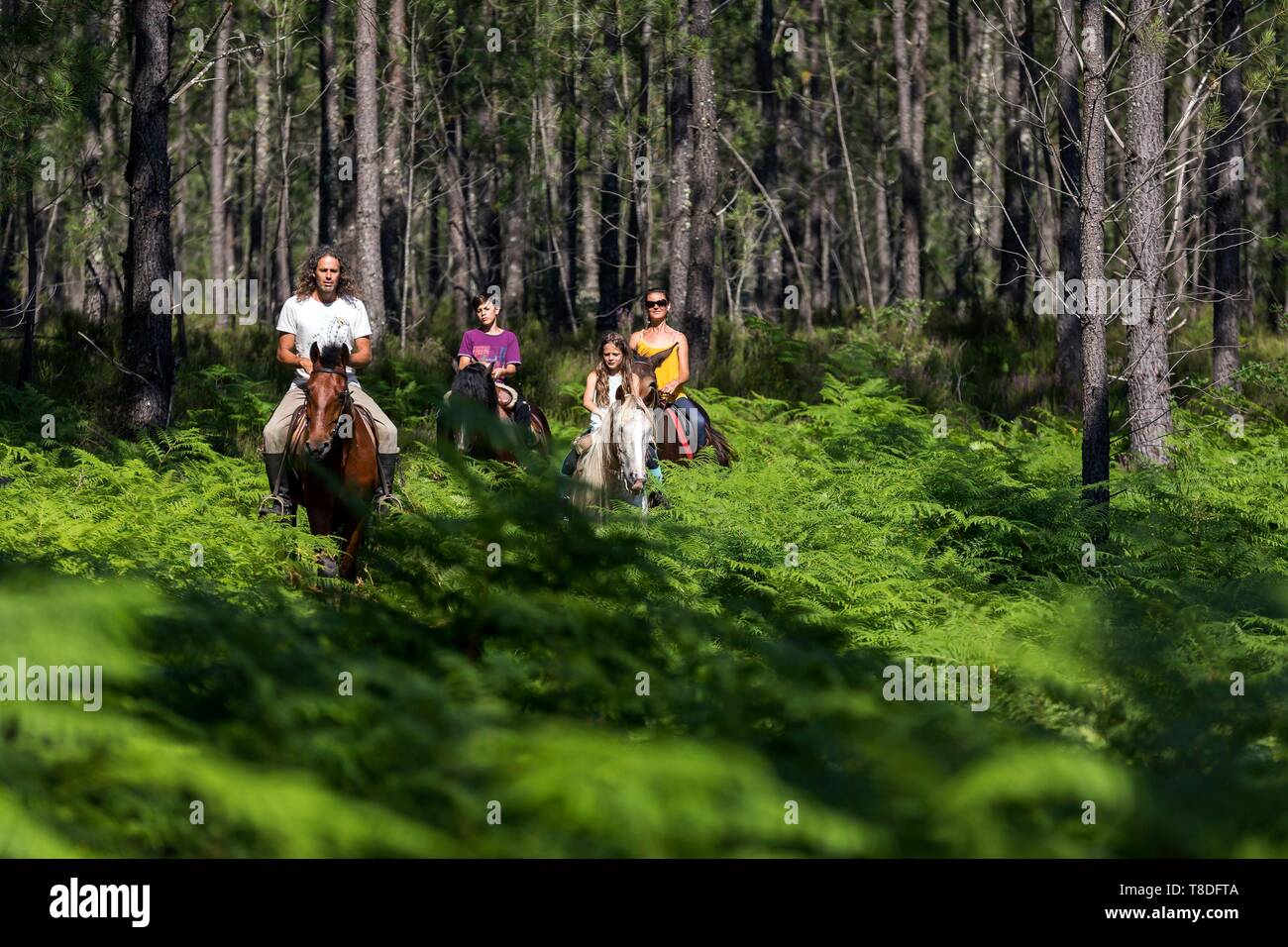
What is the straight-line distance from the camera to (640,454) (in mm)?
8680

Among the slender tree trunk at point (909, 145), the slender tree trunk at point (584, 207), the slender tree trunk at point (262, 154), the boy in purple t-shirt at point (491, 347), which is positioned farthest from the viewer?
the slender tree trunk at point (262, 154)

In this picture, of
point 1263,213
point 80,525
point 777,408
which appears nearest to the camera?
point 80,525

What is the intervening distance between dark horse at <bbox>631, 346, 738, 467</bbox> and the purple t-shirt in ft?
5.28

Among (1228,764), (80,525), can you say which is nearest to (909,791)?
(1228,764)

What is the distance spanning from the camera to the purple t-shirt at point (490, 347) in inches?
528

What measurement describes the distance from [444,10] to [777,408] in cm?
1927

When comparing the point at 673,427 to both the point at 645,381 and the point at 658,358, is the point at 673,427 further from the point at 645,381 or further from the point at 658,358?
the point at 645,381

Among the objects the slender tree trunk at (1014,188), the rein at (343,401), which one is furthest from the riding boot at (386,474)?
the slender tree trunk at (1014,188)

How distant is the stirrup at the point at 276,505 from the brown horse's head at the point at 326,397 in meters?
0.87

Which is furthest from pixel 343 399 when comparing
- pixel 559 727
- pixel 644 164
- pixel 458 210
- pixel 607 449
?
pixel 458 210

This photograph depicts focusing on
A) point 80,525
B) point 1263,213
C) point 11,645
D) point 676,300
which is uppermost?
point 1263,213

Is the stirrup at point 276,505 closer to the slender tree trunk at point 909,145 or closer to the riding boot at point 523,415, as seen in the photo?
the riding boot at point 523,415

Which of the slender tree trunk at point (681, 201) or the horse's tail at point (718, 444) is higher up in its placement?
the slender tree trunk at point (681, 201)
